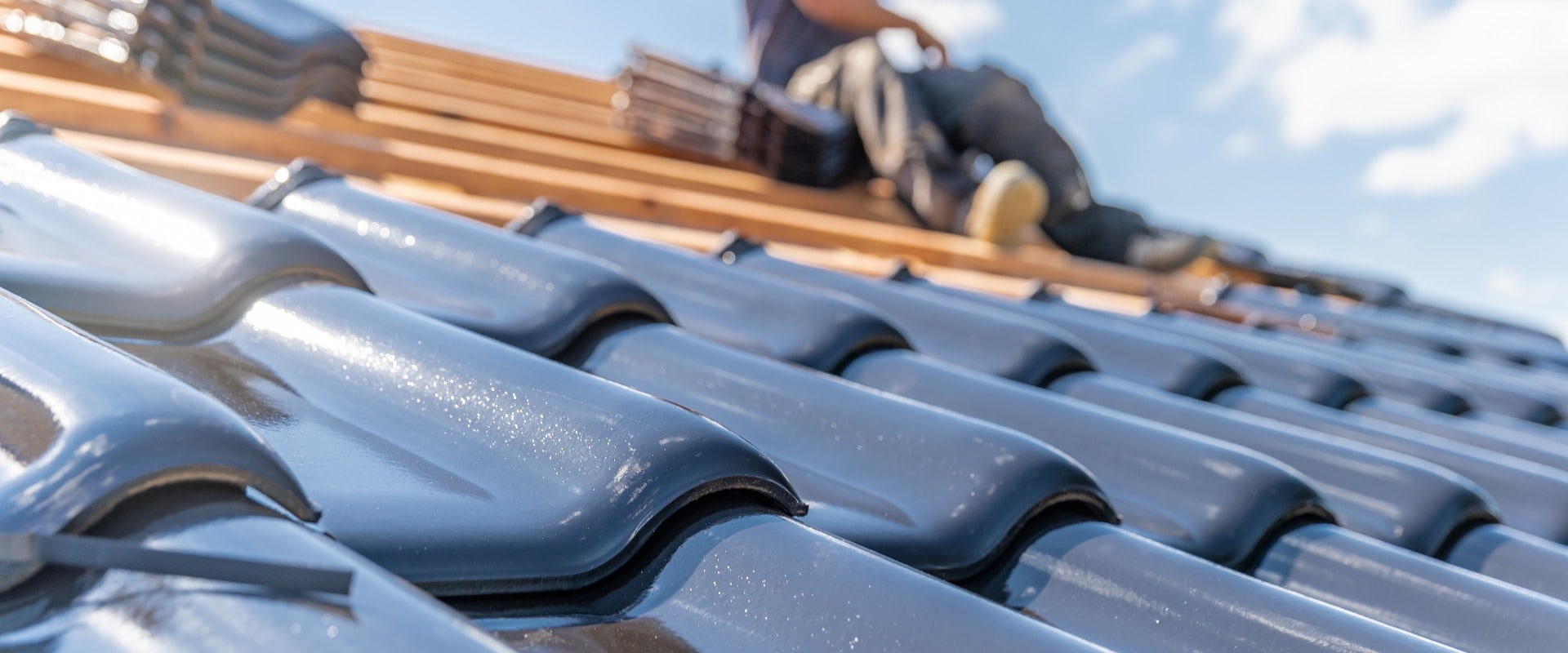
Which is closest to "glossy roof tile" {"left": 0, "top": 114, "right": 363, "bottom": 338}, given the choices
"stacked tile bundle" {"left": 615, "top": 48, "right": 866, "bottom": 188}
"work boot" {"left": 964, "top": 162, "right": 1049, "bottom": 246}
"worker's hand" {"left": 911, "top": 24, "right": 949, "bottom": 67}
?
"work boot" {"left": 964, "top": 162, "right": 1049, "bottom": 246}

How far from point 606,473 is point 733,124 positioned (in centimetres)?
488

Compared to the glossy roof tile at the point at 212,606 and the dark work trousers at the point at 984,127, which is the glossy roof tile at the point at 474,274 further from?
the dark work trousers at the point at 984,127

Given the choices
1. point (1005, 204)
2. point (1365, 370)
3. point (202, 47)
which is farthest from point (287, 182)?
point (1005, 204)

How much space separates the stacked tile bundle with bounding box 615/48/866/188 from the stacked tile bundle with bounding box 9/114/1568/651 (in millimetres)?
3614

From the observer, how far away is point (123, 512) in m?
0.62

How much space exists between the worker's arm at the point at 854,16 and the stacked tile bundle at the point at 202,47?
312 centimetres

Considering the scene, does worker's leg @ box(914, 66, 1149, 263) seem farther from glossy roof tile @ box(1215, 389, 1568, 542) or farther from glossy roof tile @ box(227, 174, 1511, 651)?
glossy roof tile @ box(227, 174, 1511, 651)

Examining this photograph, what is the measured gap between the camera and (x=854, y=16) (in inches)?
265

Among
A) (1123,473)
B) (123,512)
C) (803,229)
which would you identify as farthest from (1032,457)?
(803,229)

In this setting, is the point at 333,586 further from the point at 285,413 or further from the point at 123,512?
the point at 285,413

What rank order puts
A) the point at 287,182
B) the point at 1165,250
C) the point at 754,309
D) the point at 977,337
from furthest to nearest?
the point at 1165,250
the point at 977,337
the point at 287,182
the point at 754,309

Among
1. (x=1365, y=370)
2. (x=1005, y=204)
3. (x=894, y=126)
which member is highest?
(x=894, y=126)

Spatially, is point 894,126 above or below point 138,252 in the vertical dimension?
above

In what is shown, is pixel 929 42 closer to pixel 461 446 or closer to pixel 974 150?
pixel 974 150
